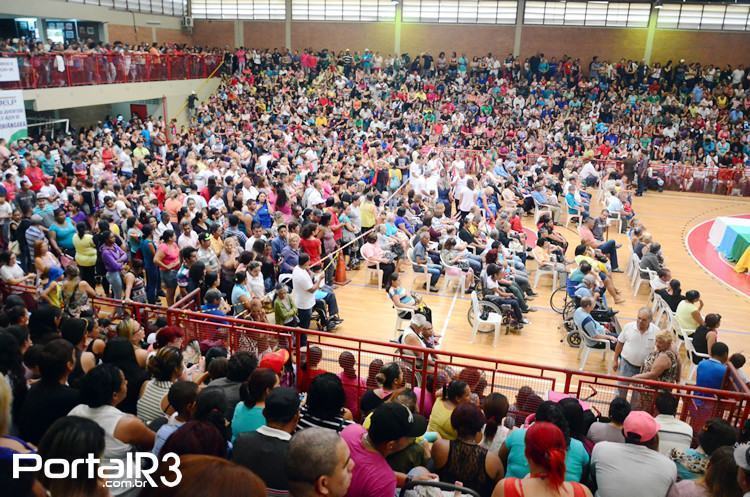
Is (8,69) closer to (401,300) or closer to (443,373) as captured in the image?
(401,300)

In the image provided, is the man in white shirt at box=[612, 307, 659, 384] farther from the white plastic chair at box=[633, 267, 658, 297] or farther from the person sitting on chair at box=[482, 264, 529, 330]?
the white plastic chair at box=[633, 267, 658, 297]

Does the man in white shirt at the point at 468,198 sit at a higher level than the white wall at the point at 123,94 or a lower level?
lower

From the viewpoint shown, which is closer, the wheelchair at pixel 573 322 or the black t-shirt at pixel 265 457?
the black t-shirt at pixel 265 457

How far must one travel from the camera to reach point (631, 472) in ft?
11.4

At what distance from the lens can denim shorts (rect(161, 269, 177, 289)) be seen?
8.37m

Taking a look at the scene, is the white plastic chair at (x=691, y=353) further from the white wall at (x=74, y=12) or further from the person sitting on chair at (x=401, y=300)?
the white wall at (x=74, y=12)

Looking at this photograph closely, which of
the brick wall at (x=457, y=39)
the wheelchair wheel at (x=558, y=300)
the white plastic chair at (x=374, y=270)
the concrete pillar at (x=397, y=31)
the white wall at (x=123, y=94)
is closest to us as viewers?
the wheelchair wheel at (x=558, y=300)

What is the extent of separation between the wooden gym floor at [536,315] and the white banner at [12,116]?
391 inches

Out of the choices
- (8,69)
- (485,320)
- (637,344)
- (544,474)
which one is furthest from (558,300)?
(8,69)

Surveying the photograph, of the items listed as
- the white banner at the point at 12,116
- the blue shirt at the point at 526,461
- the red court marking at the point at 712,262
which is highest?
the white banner at the point at 12,116

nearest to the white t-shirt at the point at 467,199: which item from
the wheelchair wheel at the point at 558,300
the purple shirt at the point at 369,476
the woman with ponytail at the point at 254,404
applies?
the wheelchair wheel at the point at 558,300

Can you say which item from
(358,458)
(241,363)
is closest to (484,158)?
(241,363)

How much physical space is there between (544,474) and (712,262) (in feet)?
38.8

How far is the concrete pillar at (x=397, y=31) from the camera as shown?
1073 inches
